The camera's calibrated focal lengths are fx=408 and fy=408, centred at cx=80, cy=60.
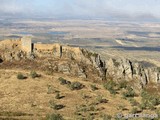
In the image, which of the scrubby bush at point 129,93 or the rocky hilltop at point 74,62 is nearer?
the scrubby bush at point 129,93

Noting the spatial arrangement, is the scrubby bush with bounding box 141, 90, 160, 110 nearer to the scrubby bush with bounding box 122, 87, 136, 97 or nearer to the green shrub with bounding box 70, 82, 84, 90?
the scrubby bush with bounding box 122, 87, 136, 97

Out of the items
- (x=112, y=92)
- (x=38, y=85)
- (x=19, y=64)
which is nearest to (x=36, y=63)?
(x=19, y=64)

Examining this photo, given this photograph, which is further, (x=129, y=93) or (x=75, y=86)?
(x=129, y=93)

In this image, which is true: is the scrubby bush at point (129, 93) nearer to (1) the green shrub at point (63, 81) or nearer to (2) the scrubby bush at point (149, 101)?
(2) the scrubby bush at point (149, 101)

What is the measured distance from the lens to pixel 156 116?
60531mm

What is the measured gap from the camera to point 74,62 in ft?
278

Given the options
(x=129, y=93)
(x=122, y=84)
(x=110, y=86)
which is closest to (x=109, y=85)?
(x=110, y=86)

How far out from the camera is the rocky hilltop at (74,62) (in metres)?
82.9

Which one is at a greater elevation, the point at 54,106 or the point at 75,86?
the point at 75,86

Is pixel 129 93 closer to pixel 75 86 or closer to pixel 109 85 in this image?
pixel 109 85

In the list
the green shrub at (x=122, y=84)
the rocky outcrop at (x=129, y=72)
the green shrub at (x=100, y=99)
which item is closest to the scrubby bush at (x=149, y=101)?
the green shrub at (x=122, y=84)

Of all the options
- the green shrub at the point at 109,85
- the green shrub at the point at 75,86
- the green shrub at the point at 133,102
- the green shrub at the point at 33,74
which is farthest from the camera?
the green shrub at the point at 109,85

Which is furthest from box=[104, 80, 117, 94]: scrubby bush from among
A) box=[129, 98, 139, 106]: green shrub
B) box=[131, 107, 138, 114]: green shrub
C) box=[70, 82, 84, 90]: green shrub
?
box=[131, 107, 138, 114]: green shrub

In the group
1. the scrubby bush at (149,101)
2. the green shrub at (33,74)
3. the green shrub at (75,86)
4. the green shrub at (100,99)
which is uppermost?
the green shrub at (33,74)
